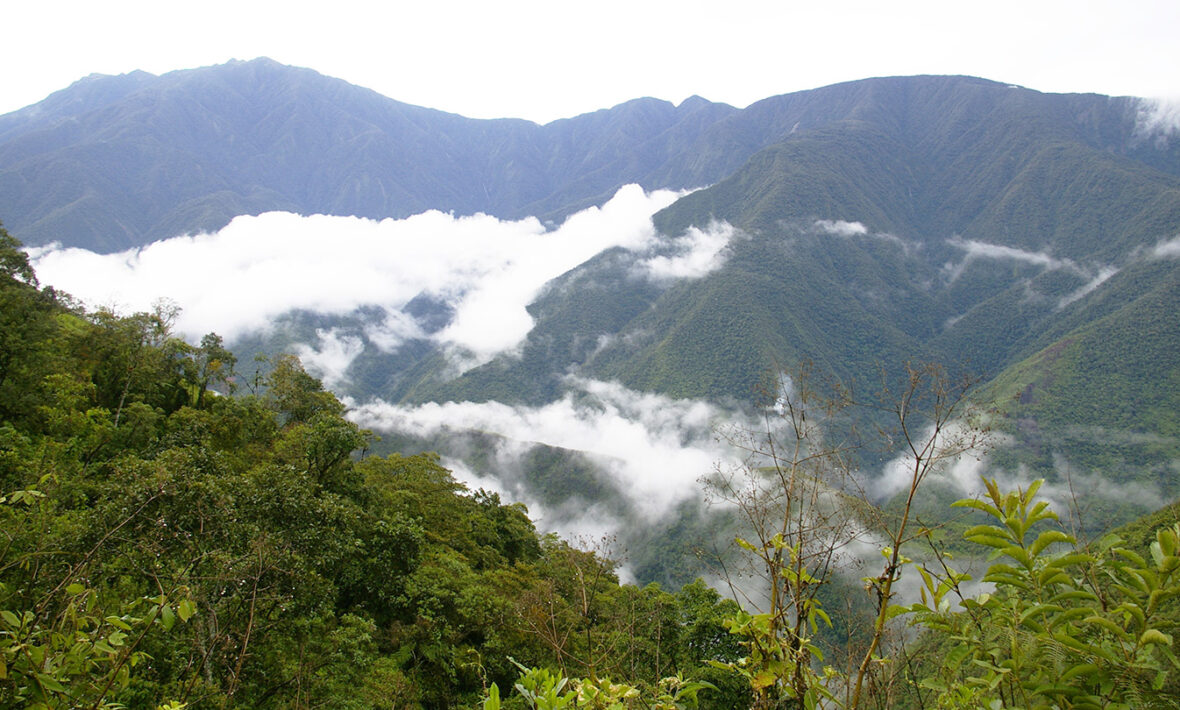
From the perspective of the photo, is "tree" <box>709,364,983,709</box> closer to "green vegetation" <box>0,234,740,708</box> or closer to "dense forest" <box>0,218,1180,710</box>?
"dense forest" <box>0,218,1180,710</box>

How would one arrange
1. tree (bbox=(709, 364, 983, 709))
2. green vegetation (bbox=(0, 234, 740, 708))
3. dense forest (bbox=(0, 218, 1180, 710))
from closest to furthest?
dense forest (bbox=(0, 218, 1180, 710)) → tree (bbox=(709, 364, 983, 709)) → green vegetation (bbox=(0, 234, 740, 708))

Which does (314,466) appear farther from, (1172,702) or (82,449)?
(1172,702)

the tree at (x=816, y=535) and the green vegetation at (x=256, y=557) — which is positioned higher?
the tree at (x=816, y=535)

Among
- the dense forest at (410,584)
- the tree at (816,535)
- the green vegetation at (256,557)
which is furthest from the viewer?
the green vegetation at (256,557)

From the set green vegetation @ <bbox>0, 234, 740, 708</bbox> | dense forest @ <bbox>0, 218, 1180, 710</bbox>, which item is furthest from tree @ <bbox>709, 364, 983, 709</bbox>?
green vegetation @ <bbox>0, 234, 740, 708</bbox>

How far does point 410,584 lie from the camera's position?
18375 mm

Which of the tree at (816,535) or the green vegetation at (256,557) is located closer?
the tree at (816,535)

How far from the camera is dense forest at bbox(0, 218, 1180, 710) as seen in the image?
2230 mm

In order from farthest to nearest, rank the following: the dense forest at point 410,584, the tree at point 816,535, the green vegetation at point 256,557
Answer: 1. the green vegetation at point 256,557
2. the tree at point 816,535
3. the dense forest at point 410,584

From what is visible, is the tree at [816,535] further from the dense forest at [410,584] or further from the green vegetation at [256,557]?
the green vegetation at [256,557]

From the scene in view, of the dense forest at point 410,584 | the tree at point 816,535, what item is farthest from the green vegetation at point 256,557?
the tree at point 816,535

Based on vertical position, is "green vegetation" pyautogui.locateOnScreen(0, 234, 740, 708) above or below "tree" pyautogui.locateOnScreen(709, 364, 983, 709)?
below

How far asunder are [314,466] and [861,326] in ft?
631

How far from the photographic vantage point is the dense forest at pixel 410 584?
223cm
